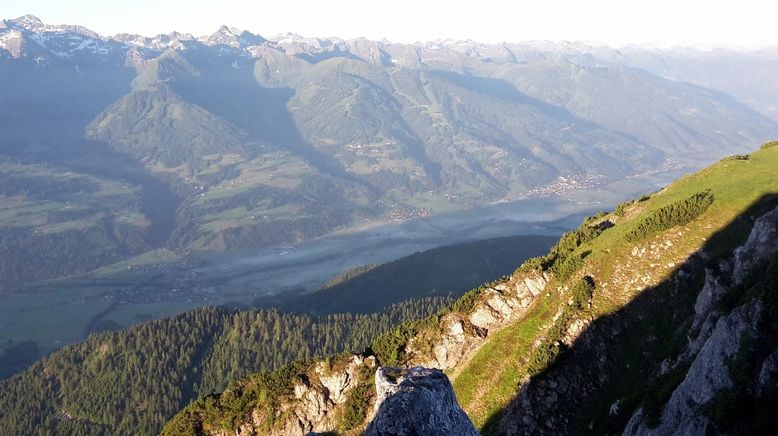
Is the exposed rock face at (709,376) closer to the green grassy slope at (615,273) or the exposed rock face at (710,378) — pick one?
the exposed rock face at (710,378)

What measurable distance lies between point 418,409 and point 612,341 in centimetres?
3038

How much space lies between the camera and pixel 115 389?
184 meters

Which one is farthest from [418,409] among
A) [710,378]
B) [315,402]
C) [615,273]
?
[315,402]

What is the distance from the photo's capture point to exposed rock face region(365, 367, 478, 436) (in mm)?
28438

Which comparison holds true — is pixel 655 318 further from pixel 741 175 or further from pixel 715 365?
pixel 741 175

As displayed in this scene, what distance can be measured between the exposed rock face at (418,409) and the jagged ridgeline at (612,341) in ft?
41.4

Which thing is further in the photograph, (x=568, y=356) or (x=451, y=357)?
(x=451, y=357)

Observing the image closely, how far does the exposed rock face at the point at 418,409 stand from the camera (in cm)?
2844

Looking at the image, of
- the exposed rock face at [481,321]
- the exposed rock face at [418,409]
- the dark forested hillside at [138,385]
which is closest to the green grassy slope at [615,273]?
the exposed rock face at [481,321]

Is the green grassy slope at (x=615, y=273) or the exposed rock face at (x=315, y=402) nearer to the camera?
the green grassy slope at (x=615, y=273)

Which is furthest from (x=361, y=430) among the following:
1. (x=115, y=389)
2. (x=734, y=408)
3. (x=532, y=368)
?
(x=115, y=389)

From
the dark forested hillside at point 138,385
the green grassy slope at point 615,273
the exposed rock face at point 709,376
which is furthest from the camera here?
the dark forested hillside at point 138,385

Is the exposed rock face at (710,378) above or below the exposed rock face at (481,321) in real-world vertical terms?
above

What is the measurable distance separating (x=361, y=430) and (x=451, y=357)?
44.1ft
